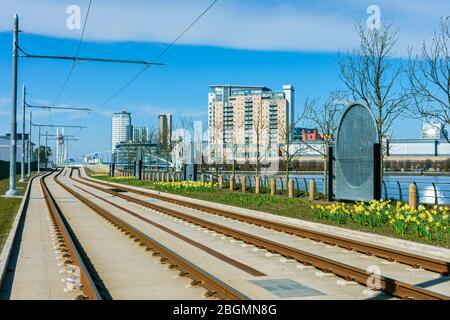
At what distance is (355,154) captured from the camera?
2291 cm

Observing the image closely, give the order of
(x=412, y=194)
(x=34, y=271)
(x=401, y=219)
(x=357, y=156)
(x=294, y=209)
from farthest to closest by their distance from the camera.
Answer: (x=294, y=209) → (x=357, y=156) → (x=412, y=194) → (x=401, y=219) → (x=34, y=271)

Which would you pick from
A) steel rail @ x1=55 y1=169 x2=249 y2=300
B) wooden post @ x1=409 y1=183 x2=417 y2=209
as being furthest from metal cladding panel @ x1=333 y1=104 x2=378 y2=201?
steel rail @ x1=55 y1=169 x2=249 y2=300

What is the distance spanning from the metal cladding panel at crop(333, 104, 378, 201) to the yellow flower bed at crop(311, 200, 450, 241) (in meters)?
2.33

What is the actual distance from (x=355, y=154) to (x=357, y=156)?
182 mm

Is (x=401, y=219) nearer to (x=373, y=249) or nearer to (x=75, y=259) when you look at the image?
(x=373, y=249)

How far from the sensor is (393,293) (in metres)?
8.30

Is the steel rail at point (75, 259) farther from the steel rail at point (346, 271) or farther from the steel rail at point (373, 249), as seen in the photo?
the steel rail at point (373, 249)

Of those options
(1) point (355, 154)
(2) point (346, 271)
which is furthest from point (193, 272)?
(1) point (355, 154)

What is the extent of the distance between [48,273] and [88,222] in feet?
31.2

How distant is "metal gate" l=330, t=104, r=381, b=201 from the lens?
70.4 ft
